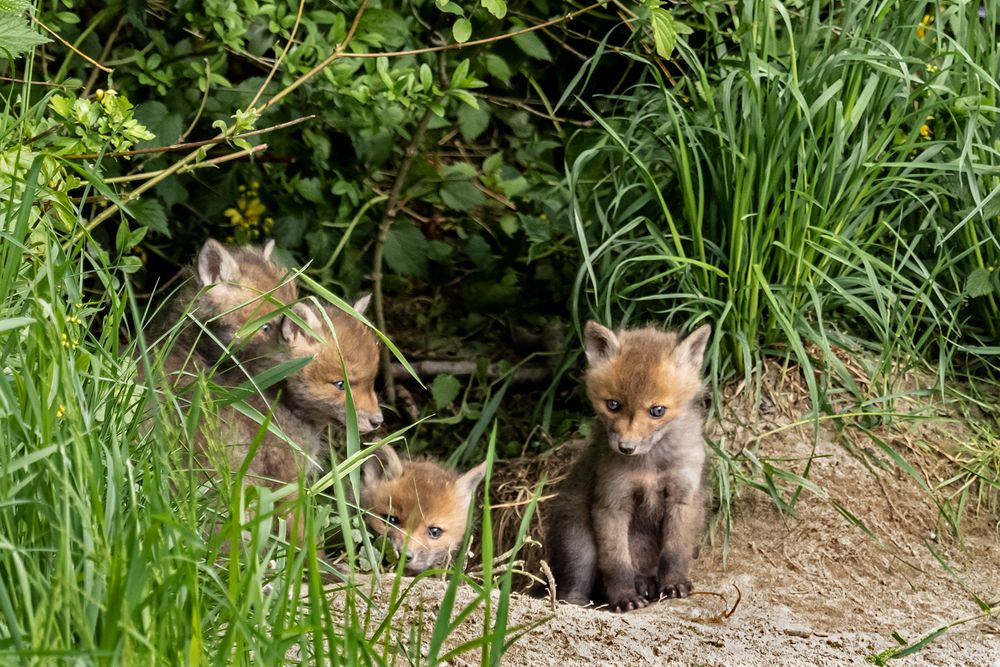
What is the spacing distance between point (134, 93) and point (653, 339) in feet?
8.05

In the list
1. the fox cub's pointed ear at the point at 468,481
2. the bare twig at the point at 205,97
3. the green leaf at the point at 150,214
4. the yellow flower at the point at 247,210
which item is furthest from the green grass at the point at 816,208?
the yellow flower at the point at 247,210

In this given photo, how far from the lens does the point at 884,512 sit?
480cm

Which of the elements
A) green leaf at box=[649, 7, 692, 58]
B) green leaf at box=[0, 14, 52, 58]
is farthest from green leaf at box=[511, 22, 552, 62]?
green leaf at box=[0, 14, 52, 58]

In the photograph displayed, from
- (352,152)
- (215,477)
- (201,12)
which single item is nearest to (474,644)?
(215,477)

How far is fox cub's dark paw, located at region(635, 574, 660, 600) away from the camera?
4663 mm

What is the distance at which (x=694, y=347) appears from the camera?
4621mm

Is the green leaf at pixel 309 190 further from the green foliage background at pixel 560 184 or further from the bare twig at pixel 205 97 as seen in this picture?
the bare twig at pixel 205 97

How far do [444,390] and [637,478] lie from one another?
4.79 feet

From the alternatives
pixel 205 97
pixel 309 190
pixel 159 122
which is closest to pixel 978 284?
pixel 309 190

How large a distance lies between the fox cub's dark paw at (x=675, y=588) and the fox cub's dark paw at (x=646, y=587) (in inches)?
3.4

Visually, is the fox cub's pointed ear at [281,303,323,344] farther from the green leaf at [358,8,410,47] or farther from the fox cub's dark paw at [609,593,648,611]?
the fox cub's dark paw at [609,593,648,611]

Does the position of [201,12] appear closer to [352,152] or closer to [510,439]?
[352,152]

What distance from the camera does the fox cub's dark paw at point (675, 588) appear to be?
450 cm

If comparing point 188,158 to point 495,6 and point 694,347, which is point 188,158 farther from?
point 694,347
